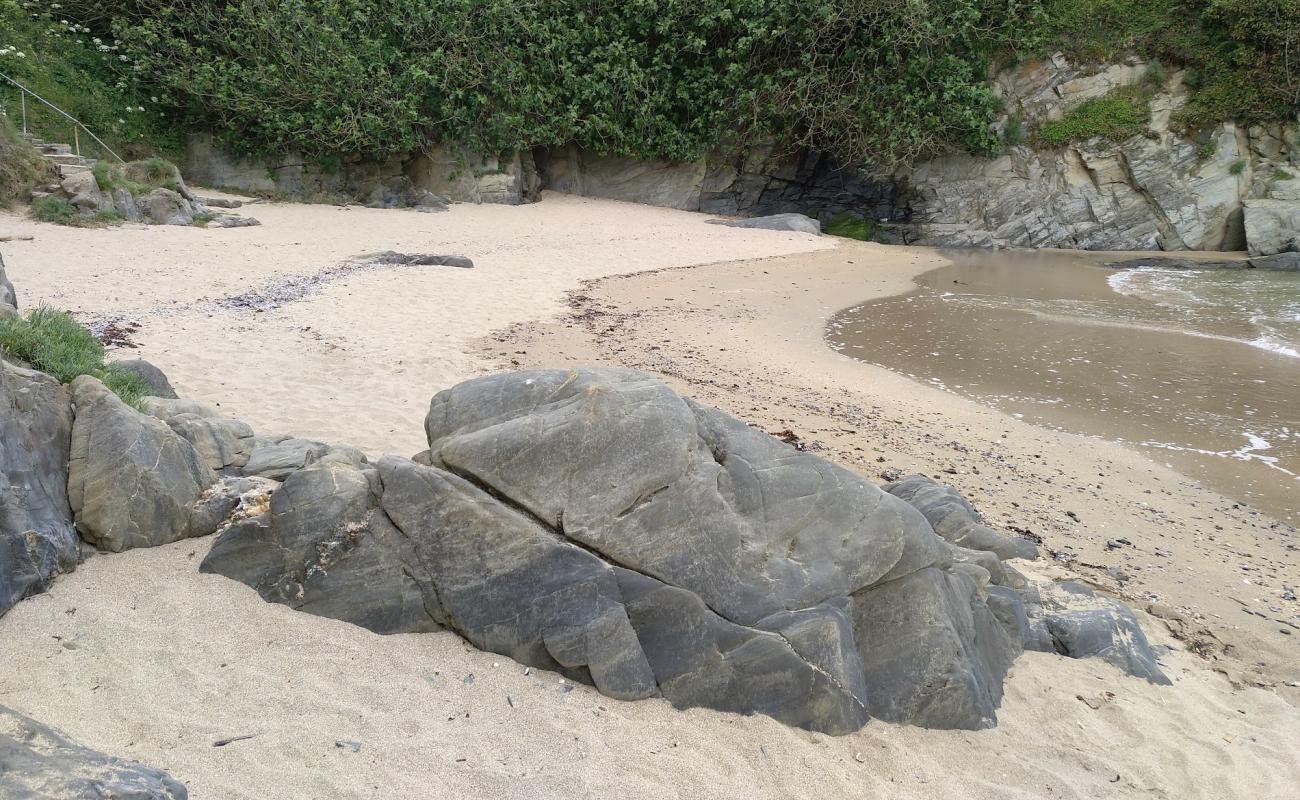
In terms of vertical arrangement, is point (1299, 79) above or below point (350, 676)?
above

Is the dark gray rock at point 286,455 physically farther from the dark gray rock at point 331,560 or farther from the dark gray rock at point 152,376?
the dark gray rock at point 152,376

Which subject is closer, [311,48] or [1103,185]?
[311,48]

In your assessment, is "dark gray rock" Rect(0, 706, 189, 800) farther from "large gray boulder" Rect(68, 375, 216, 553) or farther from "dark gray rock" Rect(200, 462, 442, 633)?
"large gray boulder" Rect(68, 375, 216, 553)

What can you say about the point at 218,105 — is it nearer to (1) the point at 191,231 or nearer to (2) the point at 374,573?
(1) the point at 191,231

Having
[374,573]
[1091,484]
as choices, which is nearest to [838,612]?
[374,573]

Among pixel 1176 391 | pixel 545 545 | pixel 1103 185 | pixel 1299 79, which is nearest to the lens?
pixel 545 545

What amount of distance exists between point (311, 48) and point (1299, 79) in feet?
80.6

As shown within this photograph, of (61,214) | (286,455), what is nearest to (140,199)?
(61,214)

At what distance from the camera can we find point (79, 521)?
3.75 m

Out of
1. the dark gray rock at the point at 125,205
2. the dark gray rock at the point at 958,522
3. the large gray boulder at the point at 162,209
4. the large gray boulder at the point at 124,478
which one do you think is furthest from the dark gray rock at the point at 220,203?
the dark gray rock at the point at 958,522

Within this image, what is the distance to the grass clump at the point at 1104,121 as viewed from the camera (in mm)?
22672

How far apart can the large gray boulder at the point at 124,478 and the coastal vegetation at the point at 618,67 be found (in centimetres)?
1824

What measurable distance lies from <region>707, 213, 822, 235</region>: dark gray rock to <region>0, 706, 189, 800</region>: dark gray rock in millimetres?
20725

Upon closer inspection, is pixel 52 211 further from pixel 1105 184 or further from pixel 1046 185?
pixel 1105 184
